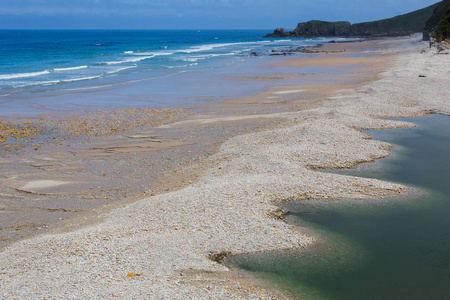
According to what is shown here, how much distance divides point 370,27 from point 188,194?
145685 mm

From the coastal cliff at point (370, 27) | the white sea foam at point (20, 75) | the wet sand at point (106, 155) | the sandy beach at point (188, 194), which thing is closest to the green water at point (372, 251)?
the sandy beach at point (188, 194)

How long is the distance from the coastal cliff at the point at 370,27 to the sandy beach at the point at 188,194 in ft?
417

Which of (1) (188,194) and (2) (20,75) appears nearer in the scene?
(1) (188,194)

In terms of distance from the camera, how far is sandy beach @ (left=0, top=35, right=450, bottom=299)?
711cm

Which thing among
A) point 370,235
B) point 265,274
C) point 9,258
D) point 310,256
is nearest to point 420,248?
point 370,235

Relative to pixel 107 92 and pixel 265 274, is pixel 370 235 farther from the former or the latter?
pixel 107 92

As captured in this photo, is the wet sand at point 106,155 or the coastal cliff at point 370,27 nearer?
the wet sand at point 106,155

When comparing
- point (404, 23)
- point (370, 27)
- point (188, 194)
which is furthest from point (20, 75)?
point (404, 23)

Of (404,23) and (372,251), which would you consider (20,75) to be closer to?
(372,251)

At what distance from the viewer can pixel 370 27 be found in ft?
464

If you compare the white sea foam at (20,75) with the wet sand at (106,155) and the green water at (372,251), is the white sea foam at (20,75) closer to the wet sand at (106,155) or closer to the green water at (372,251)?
the wet sand at (106,155)

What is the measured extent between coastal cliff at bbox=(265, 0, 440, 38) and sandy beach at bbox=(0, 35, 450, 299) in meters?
127

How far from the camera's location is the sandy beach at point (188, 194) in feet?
23.3

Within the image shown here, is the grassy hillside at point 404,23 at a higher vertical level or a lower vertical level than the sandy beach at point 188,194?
higher
